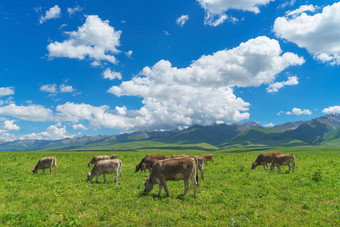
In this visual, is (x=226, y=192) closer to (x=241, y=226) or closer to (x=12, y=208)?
(x=241, y=226)

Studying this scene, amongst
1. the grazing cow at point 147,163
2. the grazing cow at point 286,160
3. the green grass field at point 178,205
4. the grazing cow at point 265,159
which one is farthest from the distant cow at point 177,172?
the grazing cow at point 265,159

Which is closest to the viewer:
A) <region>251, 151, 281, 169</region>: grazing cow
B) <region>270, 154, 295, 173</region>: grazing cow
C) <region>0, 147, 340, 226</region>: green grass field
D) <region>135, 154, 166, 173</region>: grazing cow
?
<region>0, 147, 340, 226</region>: green grass field

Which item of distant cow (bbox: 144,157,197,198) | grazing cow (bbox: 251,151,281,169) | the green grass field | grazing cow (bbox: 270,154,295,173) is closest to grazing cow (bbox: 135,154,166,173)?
the green grass field

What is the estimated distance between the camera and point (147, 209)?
12500mm

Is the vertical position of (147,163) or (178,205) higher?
(147,163)

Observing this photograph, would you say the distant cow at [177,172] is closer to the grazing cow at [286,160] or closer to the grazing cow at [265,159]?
the grazing cow at [286,160]

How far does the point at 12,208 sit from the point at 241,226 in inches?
529

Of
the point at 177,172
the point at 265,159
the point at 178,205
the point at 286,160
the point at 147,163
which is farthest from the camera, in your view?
the point at 265,159

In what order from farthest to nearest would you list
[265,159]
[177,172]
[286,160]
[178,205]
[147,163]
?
[265,159]
[147,163]
[286,160]
[177,172]
[178,205]

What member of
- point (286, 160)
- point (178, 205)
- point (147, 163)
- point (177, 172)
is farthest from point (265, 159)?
point (178, 205)

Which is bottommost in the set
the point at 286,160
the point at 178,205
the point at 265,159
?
the point at 265,159

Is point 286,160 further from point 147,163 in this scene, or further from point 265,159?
point 147,163

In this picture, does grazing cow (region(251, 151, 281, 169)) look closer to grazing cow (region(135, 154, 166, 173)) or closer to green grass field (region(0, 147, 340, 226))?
green grass field (region(0, 147, 340, 226))

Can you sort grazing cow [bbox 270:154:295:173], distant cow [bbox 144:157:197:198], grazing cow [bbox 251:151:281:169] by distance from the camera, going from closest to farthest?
distant cow [bbox 144:157:197:198]
grazing cow [bbox 270:154:295:173]
grazing cow [bbox 251:151:281:169]
